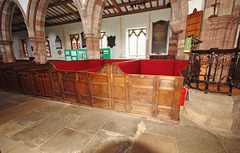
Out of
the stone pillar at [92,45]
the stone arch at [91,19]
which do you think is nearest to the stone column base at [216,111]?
the stone pillar at [92,45]

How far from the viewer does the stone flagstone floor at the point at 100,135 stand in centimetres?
158

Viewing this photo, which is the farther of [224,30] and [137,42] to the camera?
[137,42]

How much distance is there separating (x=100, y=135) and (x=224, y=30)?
3947mm

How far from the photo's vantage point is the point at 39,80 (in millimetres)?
3521

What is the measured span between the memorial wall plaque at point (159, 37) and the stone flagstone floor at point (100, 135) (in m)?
7.29

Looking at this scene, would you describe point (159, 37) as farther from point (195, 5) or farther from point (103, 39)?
point (103, 39)

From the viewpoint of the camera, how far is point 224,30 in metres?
2.59

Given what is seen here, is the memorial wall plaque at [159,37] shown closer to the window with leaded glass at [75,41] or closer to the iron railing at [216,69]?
the iron railing at [216,69]

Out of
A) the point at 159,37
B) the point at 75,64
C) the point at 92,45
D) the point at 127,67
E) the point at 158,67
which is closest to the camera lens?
the point at 127,67

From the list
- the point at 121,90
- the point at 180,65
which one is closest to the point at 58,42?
the point at 121,90

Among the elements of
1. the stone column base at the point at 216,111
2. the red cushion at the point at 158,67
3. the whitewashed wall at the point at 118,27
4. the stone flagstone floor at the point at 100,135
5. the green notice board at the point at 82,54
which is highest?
the whitewashed wall at the point at 118,27

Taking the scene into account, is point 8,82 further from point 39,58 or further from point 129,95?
point 129,95

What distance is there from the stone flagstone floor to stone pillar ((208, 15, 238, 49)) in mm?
2271

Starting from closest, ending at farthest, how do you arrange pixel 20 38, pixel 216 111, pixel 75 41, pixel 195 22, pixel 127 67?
1. pixel 216 111
2. pixel 127 67
3. pixel 195 22
4. pixel 75 41
5. pixel 20 38
